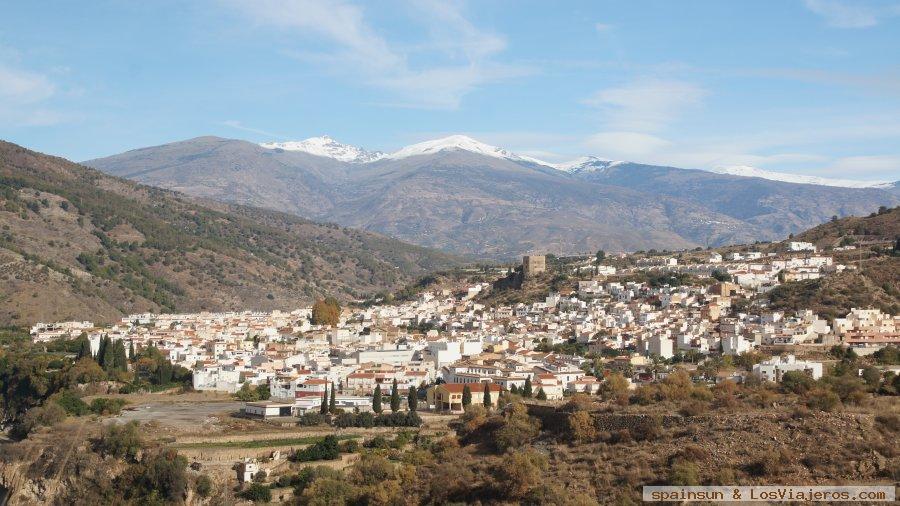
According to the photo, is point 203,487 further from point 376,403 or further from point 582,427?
point 582,427

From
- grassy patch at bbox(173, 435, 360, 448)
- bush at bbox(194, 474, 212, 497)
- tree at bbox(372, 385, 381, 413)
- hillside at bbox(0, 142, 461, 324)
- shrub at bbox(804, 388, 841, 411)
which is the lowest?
bush at bbox(194, 474, 212, 497)

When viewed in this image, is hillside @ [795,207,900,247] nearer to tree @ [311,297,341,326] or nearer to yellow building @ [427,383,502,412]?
tree @ [311,297,341,326]

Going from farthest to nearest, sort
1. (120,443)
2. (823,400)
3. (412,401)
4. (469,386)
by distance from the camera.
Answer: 1. (469,386)
2. (412,401)
3. (120,443)
4. (823,400)

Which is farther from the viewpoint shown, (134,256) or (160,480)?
(134,256)

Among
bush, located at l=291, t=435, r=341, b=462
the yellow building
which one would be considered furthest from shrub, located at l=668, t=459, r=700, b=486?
the yellow building

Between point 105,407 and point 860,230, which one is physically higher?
point 860,230

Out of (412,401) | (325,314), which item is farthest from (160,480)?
(325,314)

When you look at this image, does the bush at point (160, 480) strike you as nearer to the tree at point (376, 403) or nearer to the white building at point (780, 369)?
the tree at point (376, 403)
